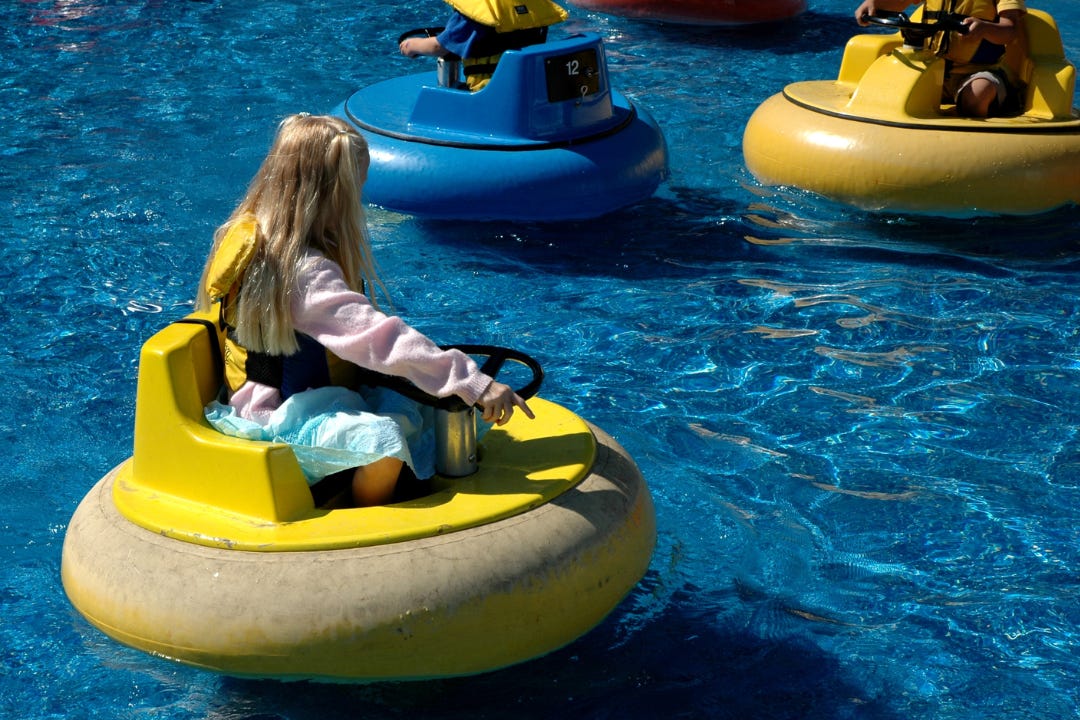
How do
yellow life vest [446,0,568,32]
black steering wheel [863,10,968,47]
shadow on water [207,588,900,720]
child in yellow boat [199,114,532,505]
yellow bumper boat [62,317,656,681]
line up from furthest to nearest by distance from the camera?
black steering wheel [863,10,968,47]
yellow life vest [446,0,568,32]
shadow on water [207,588,900,720]
child in yellow boat [199,114,532,505]
yellow bumper boat [62,317,656,681]

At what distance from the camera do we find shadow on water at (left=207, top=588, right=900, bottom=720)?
2.82 metres

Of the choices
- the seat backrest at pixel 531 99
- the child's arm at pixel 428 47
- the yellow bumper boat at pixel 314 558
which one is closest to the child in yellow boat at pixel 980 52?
the seat backrest at pixel 531 99

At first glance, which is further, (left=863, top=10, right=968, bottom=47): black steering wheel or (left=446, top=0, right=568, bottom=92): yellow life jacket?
(left=863, top=10, right=968, bottom=47): black steering wheel

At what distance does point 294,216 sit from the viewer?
2734mm

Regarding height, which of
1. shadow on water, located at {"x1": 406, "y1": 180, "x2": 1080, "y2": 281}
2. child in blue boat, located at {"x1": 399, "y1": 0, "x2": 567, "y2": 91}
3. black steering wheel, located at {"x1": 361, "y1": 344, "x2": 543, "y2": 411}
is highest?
child in blue boat, located at {"x1": 399, "y1": 0, "x2": 567, "y2": 91}

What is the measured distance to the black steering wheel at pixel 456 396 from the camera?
Result: 2.70 m

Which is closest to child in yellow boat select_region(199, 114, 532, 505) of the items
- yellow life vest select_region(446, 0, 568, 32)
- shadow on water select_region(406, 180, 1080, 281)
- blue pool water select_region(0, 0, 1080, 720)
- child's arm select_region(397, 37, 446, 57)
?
blue pool water select_region(0, 0, 1080, 720)

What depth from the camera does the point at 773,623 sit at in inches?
123

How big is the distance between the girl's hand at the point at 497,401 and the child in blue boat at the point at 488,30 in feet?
9.96

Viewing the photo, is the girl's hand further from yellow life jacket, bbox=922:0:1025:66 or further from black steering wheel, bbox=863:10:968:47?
yellow life jacket, bbox=922:0:1025:66

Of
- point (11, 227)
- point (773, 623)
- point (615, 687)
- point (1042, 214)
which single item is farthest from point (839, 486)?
Answer: point (11, 227)

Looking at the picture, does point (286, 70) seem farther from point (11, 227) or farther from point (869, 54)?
point (869, 54)

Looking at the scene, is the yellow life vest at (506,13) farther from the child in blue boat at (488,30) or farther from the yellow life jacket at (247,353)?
the yellow life jacket at (247,353)

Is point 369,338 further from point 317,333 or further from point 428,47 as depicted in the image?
point 428,47
